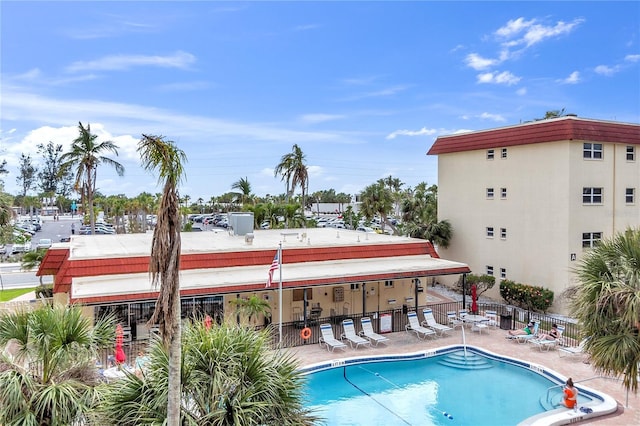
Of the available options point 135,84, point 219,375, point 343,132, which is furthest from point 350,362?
point 343,132

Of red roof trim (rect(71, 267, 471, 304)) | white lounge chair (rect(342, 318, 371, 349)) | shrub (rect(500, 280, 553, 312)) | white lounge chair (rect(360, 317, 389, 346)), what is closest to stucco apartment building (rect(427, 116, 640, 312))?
shrub (rect(500, 280, 553, 312))

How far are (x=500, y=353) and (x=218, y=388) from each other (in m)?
14.6

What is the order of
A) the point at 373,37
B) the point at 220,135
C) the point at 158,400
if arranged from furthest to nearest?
the point at 220,135 → the point at 373,37 → the point at 158,400

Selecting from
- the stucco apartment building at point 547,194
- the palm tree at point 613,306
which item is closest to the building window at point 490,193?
the stucco apartment building at point 547,194

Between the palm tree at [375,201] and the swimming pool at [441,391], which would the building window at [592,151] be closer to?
the swimming pool at [441,391]

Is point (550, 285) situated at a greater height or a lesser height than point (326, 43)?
lesser

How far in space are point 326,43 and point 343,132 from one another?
23922 millimetres

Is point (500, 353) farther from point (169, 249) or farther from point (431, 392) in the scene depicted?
point (169, 249)

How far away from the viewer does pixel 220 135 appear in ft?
139

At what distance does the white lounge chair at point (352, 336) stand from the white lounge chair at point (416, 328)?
8.34 feet

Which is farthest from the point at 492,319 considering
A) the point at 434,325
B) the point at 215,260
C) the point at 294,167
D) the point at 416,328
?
the point at 294,167

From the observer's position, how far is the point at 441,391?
53.2 ft

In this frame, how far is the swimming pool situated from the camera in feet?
45.6

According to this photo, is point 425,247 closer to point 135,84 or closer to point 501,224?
point 501,224
